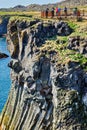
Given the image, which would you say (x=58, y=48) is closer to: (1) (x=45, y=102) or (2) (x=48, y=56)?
(2) (x=48, y=56)

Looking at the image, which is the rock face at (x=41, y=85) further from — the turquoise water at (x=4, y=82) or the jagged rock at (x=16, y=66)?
the turquoise water at (x=4, y=82)

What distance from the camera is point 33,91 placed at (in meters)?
52.2

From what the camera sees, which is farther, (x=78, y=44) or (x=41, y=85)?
(x=41, y=85)

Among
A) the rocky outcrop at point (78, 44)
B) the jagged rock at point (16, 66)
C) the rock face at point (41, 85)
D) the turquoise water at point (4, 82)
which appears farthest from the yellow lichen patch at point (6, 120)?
the rocky outcrop at point (78, 44)

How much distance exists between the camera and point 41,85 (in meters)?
51.2

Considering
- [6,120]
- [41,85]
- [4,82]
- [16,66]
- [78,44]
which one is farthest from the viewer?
[4,82]

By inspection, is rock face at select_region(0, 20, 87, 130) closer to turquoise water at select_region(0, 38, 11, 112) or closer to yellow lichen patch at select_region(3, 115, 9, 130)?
yellow lichen patch at select_region(3, 115, 9, 130)

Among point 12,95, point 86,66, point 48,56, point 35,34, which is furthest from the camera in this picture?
point 12,95

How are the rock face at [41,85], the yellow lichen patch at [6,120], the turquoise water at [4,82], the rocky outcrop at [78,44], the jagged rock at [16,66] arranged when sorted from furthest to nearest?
the turquoise water at [4,82], the yellow lichen patch at [6,120], the jagged rock at [16,66], the rocky outcrop at [78,44], the rock face at [41,85]

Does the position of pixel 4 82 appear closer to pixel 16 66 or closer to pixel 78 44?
pixel 16 66

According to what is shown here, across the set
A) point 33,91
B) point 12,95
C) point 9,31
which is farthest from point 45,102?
point 9,31

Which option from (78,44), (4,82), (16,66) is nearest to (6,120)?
(16,66)

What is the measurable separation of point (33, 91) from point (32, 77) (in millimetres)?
1641

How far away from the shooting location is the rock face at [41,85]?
46.6 meters
